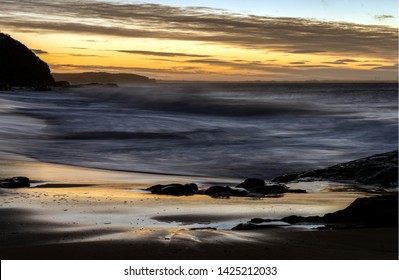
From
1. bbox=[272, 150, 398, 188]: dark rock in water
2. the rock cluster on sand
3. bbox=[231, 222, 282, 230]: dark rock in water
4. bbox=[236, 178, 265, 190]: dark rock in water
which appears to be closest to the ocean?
bbox=[272, 150, 398, 188]: dark rock in water

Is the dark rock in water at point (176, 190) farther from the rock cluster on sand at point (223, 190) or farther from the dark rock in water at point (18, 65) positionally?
the dark rock in water at point (18, 65)

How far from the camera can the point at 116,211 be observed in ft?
26.9

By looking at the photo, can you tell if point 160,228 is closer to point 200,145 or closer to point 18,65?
point 200,145

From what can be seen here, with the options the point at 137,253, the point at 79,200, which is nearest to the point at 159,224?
the point at 137,253

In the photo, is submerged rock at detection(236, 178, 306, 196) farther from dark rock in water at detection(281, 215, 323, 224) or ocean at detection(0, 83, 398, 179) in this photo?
ocean at detection(0, 83, 398, 179)

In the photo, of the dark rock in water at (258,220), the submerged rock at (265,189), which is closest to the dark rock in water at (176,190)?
the submerged rock at (265,189)

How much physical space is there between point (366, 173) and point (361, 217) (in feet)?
14.0

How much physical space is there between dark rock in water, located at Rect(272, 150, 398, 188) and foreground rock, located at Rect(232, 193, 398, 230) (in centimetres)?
334

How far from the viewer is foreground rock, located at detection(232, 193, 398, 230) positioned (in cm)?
718

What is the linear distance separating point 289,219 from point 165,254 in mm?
2277

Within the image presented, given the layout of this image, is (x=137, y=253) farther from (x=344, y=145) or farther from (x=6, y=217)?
(x=344, y=145)

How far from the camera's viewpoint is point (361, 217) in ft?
24.0
